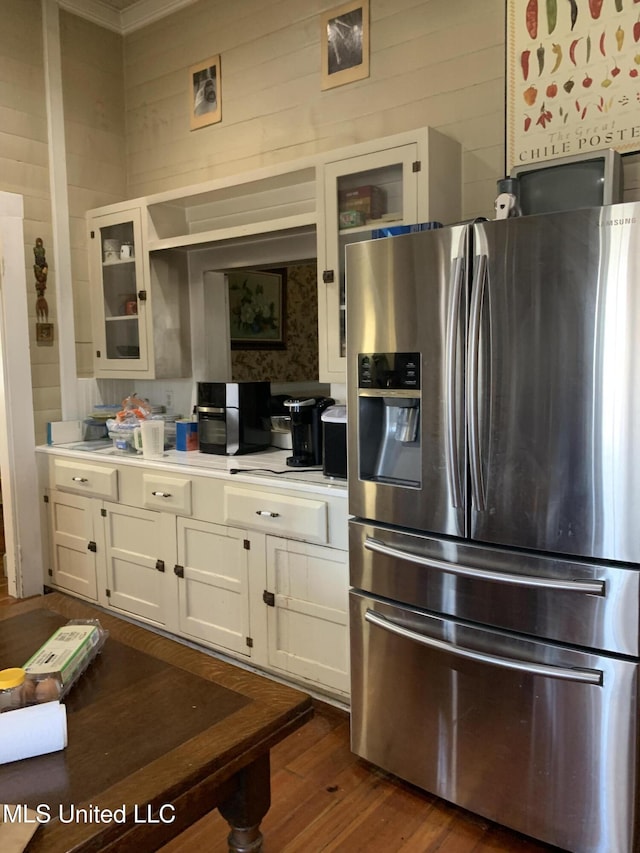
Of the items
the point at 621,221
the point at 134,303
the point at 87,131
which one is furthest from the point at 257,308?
the point at 621,221

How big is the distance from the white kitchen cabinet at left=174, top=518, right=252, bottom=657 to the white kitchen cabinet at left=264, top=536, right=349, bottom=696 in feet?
0.48

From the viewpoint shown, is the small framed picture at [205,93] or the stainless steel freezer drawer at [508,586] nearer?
the stainless steel freezer drawer at [508,586]

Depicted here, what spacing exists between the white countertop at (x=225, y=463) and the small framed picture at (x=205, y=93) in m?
1.70

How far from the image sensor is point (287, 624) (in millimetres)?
2541

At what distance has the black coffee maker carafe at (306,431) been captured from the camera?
8.82ft

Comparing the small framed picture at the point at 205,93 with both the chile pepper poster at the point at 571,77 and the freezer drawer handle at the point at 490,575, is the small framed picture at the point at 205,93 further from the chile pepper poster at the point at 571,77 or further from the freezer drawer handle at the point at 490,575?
the freezer drawer handle at the point at 490,575

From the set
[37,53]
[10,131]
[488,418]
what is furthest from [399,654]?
[37,53]

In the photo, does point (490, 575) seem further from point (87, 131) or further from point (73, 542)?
point (87, 131)

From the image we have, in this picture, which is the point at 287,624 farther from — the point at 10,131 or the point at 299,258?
the point at 10,131

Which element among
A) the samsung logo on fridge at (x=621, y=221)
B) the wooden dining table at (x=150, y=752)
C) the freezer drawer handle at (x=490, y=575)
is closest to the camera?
the wooden dining table at (x=150, y=752)

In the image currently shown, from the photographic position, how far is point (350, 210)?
8.54 ft

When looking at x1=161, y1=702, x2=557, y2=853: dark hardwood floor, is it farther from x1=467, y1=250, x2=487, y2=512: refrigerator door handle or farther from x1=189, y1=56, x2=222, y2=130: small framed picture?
x1=189, y1=56, x2=222, y2=130: small framed picture

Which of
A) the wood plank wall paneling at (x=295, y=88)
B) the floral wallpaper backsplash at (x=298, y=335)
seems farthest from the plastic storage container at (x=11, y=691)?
the wood plank wall paneling at (x=295, y=88)

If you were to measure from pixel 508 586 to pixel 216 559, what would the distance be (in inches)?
54.6
